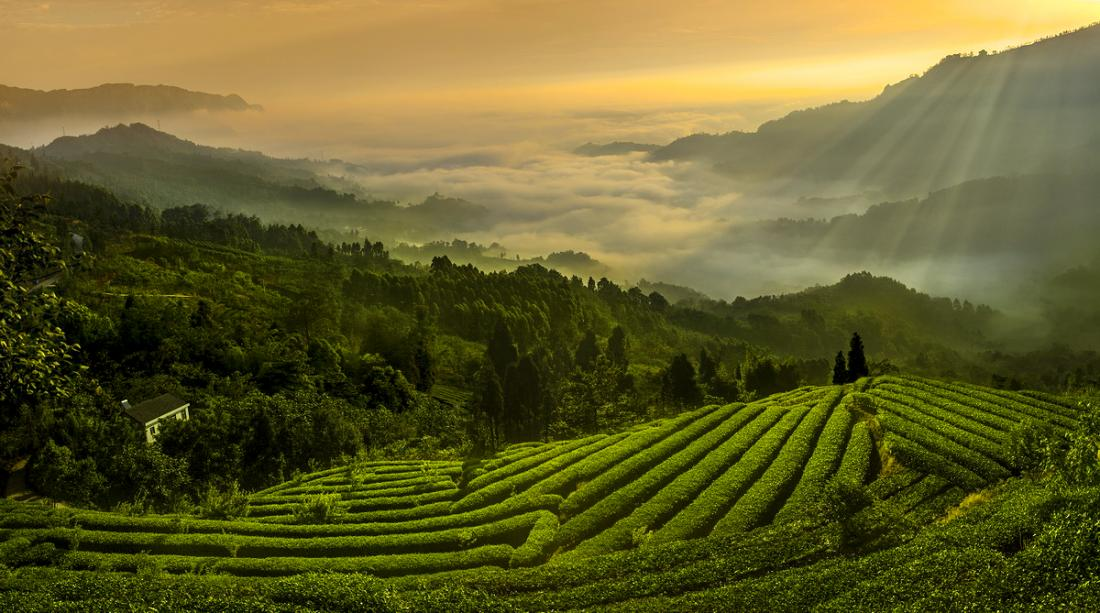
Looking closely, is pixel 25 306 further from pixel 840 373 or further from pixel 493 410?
pixel 840 373

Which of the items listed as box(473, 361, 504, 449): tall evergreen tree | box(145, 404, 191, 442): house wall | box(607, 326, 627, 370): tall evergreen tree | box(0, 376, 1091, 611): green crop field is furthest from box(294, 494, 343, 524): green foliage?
box(607, 326, 627, 370): tall evergreen tree

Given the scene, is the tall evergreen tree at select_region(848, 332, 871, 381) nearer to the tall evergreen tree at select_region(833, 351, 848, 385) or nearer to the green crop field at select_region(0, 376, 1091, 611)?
the tall evergreen tree at select_region(833, 351, 848, 385)

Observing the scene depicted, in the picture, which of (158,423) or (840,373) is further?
(840,373)

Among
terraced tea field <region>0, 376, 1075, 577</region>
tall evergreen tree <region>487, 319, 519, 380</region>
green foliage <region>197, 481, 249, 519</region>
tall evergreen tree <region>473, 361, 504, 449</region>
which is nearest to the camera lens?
terraced tea field <region>0, 376, 1075, 577</region>

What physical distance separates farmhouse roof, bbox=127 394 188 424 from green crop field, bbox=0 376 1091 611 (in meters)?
15.3

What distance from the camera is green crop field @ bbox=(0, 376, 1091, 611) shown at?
2980 cm

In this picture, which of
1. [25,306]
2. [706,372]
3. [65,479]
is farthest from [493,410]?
[25,306]

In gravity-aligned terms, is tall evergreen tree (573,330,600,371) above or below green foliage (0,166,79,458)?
below

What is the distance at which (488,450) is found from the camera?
6812 centimetres

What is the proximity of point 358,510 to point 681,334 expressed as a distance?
141 m

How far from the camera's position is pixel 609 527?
40219 millimetres

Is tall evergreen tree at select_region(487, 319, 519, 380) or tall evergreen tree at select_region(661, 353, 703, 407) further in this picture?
tall evergreen tree at select_region(487, 319, 519, 380)

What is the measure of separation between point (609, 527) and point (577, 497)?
11.5 feet

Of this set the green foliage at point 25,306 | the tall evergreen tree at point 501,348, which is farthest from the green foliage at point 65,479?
the tall evergreen tree at point 501,348
